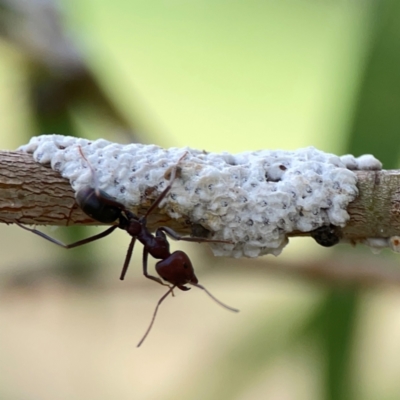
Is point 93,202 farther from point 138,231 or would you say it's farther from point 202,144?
point 202,144

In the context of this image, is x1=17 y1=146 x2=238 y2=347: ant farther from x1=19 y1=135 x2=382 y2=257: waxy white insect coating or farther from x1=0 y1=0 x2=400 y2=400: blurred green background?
x1=0 y1=0 x2=400 y2=400: blurred green background

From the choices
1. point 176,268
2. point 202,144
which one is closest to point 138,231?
point 176,268

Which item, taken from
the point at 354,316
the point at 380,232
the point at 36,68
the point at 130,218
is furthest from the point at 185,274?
the point at 36,68

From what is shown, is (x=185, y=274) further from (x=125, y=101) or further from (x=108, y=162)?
(x=125, y=101)

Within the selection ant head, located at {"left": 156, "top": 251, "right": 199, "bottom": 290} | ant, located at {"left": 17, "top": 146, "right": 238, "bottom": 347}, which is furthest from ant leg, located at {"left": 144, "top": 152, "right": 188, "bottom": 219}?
ant head, located at {"left": 156, "top": 251, "right": 199, "bottom": 290}

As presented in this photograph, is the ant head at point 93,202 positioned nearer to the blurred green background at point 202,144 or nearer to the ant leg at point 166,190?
the ant leg at point 166,190

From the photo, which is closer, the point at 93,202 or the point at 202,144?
the point at 93,202
